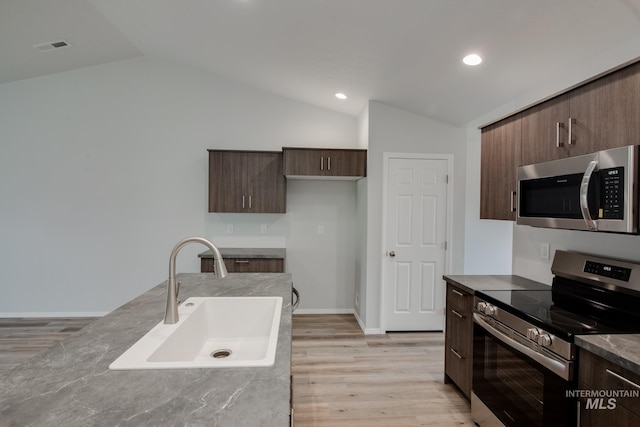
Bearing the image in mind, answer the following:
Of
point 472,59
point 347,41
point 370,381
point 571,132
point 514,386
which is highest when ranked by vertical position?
point 347,41

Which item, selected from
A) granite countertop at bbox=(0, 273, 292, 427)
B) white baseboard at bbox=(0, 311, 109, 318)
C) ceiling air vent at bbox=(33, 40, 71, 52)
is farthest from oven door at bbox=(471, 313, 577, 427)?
ceiling air vent at bbox=(33, 40, 71, 52)

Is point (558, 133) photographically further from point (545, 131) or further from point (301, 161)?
point (301, 161)

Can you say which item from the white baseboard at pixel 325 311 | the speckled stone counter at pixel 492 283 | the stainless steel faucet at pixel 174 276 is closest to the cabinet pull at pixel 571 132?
the speckled stone counter at pixel 492 283

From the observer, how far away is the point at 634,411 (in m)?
1.16

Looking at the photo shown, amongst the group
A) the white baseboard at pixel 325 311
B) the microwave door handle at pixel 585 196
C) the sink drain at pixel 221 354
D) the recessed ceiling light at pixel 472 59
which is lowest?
the white baseboard at pixel 325 311

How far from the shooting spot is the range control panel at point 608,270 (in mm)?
1681

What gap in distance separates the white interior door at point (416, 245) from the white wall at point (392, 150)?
0.11 metres

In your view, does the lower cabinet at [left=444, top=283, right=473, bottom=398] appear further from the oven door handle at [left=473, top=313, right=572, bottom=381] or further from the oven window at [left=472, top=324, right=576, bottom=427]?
the oven door handle at [left=473, top=313, right=572, bottom=381]

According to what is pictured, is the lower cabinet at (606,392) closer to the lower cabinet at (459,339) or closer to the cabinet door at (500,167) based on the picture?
the lower cabinet at (459,339)

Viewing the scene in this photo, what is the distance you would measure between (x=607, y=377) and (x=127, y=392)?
170 centimetres

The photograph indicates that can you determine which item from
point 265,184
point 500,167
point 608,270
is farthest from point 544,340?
point 265,184

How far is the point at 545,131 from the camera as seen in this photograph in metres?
2.04

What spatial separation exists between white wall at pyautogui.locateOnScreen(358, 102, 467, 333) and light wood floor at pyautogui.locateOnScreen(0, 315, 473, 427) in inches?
18.1

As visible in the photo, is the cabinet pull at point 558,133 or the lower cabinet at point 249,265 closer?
the cabinet pull at point 558,133
